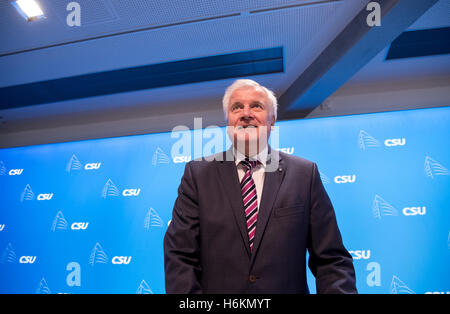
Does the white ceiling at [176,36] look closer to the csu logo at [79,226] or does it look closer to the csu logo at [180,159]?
the csu logo at [180,159]

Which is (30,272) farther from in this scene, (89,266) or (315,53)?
(315,53)

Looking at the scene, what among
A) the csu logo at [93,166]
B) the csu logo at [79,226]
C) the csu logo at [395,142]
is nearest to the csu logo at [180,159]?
the csu logo at [93,166]

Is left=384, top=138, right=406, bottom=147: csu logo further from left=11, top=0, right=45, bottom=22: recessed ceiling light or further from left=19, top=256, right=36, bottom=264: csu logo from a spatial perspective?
left=19, top=256, right=36, bottom=264: csu logo

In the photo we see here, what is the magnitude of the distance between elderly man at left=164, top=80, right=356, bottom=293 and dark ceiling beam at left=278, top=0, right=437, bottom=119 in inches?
57.2

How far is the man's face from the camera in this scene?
4.29ft

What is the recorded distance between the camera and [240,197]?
115 cm

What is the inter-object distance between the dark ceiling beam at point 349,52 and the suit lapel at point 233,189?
1.62 meters

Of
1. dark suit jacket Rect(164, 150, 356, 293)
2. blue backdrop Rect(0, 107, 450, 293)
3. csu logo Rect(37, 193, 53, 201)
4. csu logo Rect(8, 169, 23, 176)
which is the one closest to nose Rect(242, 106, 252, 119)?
dark suit jacket Rect(164, 150, 356, 293)

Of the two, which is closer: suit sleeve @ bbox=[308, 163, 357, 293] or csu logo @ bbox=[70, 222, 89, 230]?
suit sleeve @ bbox=[308, 163, 357, 293]

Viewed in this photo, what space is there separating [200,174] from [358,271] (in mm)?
2138

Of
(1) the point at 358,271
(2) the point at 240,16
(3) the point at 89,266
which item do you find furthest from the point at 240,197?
(3) the point at 89,266

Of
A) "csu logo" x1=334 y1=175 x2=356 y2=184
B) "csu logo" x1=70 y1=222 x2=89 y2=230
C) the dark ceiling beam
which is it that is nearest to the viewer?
the dark ceiling beam

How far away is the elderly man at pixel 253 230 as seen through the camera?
102 centimetres

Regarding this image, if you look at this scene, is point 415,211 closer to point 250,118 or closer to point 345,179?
point 345,179
